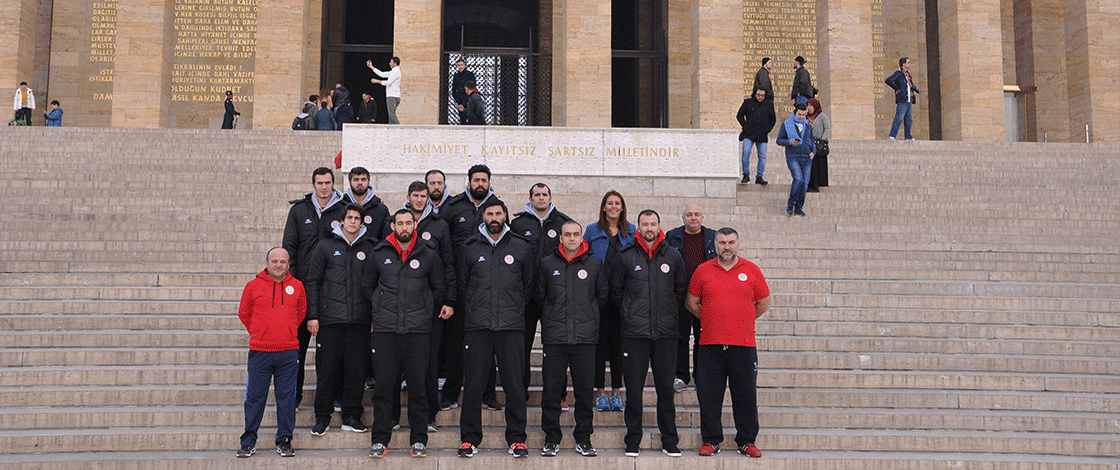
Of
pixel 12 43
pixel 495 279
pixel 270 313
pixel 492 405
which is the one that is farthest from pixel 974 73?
pixel 12 43

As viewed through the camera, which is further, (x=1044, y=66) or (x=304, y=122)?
(x=1044, y=66)

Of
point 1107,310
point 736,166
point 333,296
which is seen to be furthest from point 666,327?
point 736,166

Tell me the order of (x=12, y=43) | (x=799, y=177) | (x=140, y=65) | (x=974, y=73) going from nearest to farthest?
(x=799, y=177)
(x=140, y=65)
(x=12, y=43)
(x=974, y=73)

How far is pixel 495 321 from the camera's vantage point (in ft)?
20.2

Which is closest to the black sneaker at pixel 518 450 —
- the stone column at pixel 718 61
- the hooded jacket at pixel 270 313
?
the hooded jacket at pixel 270 313

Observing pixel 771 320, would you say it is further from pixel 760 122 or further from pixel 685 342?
pixel 760 122

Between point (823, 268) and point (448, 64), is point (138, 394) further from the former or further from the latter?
point (448, 64)

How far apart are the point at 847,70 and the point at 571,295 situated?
15.7 m

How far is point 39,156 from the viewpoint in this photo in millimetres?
13680

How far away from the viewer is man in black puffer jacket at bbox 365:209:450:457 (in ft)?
20.0

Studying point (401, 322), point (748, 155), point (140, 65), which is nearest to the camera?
point (401, 322)

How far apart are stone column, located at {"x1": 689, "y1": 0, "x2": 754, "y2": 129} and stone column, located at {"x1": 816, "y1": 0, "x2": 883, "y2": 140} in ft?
6.37

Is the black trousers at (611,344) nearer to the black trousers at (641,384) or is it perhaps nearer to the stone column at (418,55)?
the black trousers at (641,384)

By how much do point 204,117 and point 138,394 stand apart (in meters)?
16.7
